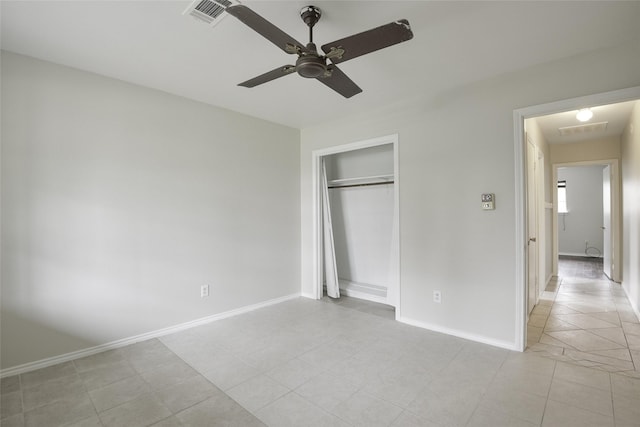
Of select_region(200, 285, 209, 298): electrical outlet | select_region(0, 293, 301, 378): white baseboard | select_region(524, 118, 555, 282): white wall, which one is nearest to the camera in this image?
select_region(0, 293, 301, 378): white baseboard

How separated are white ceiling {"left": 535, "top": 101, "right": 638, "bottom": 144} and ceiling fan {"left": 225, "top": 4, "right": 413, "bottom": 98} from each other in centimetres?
301

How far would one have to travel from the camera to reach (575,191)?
8.21m

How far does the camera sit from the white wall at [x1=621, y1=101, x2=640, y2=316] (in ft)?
11.7

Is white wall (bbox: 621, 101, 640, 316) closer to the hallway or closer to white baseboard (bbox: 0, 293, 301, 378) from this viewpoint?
the hallway

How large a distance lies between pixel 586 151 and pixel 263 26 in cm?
633

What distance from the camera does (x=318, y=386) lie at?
7.23 ft

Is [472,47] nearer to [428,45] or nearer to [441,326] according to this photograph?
[428,45]

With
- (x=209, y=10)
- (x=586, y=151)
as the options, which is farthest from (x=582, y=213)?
(x=209, y=10)

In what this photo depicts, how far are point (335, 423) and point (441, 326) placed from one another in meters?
1.84

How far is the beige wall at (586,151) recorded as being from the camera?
5.16 meters

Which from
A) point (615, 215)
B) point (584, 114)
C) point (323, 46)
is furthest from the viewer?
point (615, 215)

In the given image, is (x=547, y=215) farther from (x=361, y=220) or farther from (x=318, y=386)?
(x=318, y=386)

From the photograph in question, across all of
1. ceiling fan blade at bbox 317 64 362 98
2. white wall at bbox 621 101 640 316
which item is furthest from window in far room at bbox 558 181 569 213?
ceiling fan blade at bbox 317 64 362 98

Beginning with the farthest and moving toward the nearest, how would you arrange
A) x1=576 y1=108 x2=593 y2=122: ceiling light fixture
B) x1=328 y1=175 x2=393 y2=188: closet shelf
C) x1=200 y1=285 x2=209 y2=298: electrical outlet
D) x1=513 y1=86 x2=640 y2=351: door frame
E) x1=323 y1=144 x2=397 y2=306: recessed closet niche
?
1. x1=323 y1=144 x2=397 y2=306: recessed closet niche
2. x1=328 y1=175 x2=393 y2=188: closet shelf
3. x1=576 y1=108 x2=593 y2=122: ceiling light fixture
4. x1=200 y1=285 x2=209 y2=298: electrical outlet
5. x1=513 y1=86 x2=640 y2=351: door frame
